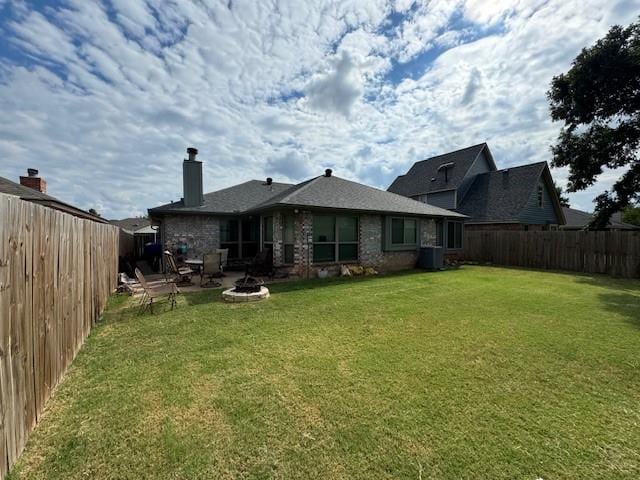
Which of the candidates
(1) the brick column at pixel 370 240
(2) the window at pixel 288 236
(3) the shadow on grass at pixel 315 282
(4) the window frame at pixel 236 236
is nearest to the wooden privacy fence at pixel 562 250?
(1) the brick column at pixel 370 240

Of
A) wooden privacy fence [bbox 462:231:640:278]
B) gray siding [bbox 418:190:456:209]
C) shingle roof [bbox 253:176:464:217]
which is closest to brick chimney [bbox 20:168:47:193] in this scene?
shingle roof [bbox 253:176:464:217]

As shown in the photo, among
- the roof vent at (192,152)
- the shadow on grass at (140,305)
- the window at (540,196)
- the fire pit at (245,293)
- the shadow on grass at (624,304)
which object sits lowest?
the shadow on grass at (624,304)

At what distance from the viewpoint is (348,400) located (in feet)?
9.11

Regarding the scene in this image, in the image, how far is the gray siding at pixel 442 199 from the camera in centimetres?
2050

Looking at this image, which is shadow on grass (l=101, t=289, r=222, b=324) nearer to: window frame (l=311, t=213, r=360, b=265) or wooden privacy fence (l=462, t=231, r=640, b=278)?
window frame (l=311, t=213, r=360, b=265)

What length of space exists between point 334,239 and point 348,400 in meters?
7.93

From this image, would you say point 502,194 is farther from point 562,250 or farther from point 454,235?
point 562,250

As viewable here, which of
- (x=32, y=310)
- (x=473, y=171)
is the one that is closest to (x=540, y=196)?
(x=473, y=171)

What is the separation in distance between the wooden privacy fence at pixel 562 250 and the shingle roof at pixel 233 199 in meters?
12.1

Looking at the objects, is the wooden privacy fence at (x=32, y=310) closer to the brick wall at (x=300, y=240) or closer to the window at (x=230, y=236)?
the brick wall at (x=300, y=240)

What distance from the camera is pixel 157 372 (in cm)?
338

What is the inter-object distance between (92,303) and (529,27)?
46.9 feet

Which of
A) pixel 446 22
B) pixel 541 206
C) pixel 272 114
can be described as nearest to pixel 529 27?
pixel 446 22

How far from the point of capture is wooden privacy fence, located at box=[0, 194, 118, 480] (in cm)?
194
